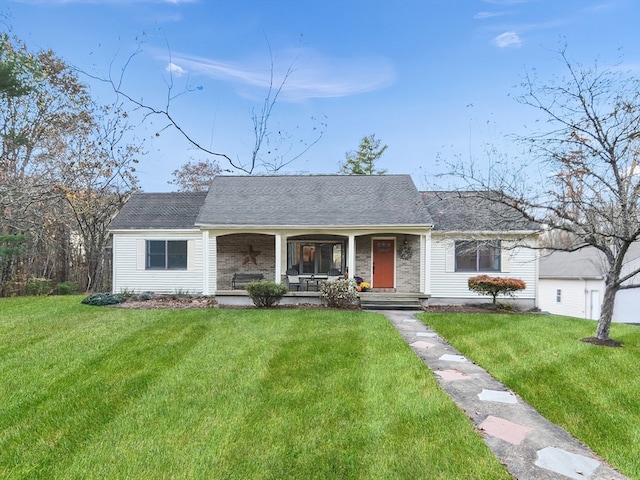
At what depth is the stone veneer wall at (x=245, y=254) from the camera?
13.9 m

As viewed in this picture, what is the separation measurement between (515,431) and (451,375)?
1598mm

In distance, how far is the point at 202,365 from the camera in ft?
17.9

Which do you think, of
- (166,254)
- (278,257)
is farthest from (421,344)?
(166,254)

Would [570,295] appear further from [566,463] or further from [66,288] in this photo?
[66,288]

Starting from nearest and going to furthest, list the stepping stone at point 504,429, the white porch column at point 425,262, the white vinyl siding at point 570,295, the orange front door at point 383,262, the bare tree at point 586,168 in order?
the stepping stone at point 504,429, the bare tree at point 586,168, the white porch column at point 425,262, the orange front door at point 383,262, the white vinyl siding at point 570,295

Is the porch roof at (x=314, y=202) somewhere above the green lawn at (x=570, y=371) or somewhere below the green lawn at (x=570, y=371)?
above

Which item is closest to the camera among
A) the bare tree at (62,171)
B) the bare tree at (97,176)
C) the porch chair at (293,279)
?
the porch chair at (293,279)

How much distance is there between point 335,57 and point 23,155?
544 inches

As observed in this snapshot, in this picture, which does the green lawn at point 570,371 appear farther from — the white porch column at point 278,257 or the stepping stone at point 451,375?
the white porch column at point 278,257

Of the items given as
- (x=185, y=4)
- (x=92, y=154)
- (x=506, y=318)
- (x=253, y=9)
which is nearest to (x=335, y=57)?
(x=253, y=9)

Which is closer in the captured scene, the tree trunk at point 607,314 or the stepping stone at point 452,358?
the stepping stone at point 452,358

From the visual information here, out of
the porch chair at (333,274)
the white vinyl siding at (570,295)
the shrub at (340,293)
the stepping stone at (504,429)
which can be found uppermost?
the porch chair at (333,274)

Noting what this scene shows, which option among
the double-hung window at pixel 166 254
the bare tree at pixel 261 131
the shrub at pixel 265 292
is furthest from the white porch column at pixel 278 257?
the double-hung window at pixel 166 254

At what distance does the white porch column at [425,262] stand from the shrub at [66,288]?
14.0 m
